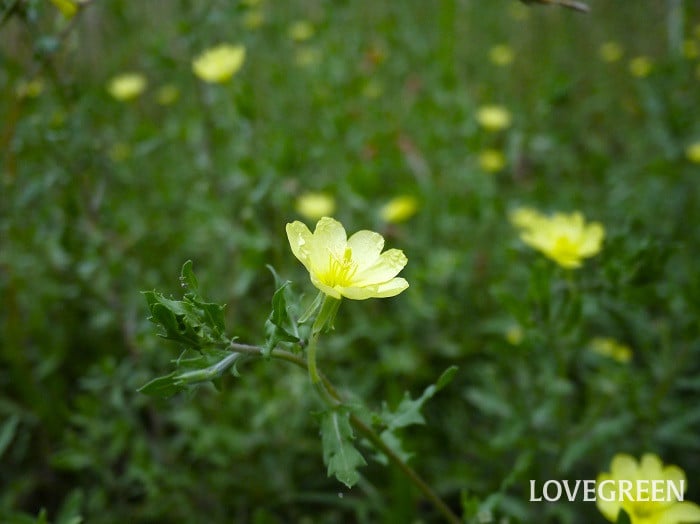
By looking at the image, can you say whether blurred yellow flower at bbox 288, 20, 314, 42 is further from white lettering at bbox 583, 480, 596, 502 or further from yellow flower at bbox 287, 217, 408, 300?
white lettering at bbox 583, 480, 596, 502

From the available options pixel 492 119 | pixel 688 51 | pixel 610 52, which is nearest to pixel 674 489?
pixel 492 119

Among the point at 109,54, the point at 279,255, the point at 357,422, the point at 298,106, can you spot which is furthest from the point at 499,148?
the point at 357,422

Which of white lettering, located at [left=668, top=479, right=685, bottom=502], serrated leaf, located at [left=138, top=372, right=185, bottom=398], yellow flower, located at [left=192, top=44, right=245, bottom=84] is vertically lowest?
white lettering, located at [left=668, top=479, right=685, bottom=502]

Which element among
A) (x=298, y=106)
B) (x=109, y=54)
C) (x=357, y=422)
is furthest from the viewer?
(x=109, y=54)

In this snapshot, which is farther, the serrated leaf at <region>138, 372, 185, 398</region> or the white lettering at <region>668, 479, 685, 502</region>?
the white lettering at <region>668, 479, 685, 502</region>

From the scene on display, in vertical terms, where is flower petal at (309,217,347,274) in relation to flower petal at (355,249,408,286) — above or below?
above

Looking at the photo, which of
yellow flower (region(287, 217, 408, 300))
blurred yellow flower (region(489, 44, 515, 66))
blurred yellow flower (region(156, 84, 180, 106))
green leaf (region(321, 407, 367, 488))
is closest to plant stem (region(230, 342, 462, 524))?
green leaf (region(321, 407, 367, 488))

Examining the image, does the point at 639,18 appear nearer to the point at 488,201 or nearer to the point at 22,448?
the point at 488,201
